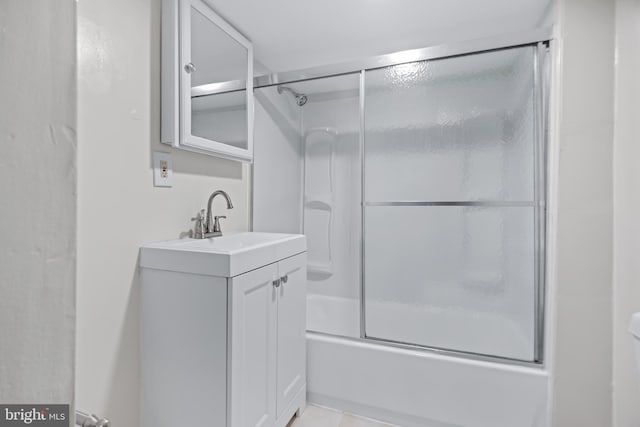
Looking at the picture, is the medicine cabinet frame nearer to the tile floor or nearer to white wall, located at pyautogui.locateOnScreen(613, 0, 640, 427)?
the tile floor

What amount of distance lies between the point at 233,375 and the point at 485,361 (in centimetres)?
121

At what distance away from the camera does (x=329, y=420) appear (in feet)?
5.42

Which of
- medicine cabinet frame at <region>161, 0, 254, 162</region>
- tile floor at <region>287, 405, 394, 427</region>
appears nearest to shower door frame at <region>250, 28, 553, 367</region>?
tile floor at <region>287, 405, 394, 427</region>

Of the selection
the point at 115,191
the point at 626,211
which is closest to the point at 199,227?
the point at 115,191

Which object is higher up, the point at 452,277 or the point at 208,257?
the point at 208,257

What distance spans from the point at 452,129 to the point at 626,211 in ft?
2.95

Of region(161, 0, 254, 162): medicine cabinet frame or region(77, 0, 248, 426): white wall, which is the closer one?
region(77, 0, 248, 426): white wall

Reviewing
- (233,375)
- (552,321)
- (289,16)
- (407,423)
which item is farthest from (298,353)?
(289,16)

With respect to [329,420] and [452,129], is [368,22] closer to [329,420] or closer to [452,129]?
[452,129]

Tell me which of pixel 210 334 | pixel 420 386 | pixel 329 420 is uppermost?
pixel 210 334

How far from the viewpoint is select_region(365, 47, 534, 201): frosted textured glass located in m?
1.69

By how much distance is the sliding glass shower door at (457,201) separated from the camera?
5.42ft

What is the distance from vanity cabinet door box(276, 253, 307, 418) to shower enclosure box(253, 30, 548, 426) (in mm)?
177

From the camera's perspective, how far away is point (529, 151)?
1656 mm
